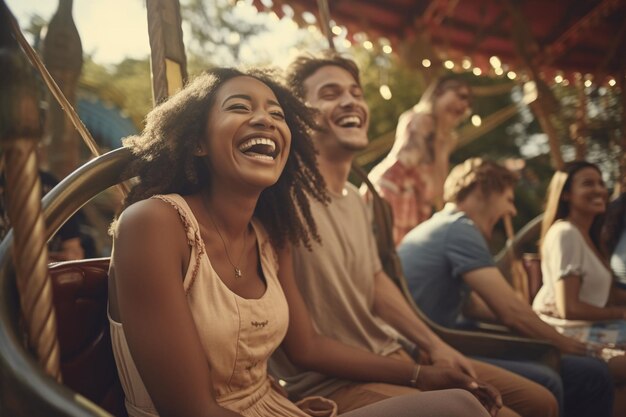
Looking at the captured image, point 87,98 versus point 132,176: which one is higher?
point 87,98

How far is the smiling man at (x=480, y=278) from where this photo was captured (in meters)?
2.40

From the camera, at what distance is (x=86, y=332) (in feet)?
4.29

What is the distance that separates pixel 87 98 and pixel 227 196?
5.59 m

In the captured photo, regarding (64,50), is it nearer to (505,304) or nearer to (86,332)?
(86,332)

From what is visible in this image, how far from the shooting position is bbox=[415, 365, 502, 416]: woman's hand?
169 centimetres

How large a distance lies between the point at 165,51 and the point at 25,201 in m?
0.96

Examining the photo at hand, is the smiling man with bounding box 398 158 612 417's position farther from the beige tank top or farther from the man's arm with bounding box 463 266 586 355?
the beige tank top

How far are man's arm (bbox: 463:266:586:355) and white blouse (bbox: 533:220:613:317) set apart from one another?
40 cm

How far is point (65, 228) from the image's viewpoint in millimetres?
2527

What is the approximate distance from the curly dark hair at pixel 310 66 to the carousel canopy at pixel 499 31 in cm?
207

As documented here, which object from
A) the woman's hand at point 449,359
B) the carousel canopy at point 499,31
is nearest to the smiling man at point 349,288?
the woman's hand at point 449,359

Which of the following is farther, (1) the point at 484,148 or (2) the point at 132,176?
(1) the point at 484,148

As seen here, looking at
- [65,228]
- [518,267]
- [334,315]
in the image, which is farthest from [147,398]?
[518,267]

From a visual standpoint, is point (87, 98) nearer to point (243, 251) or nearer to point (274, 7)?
point (274, 7)
